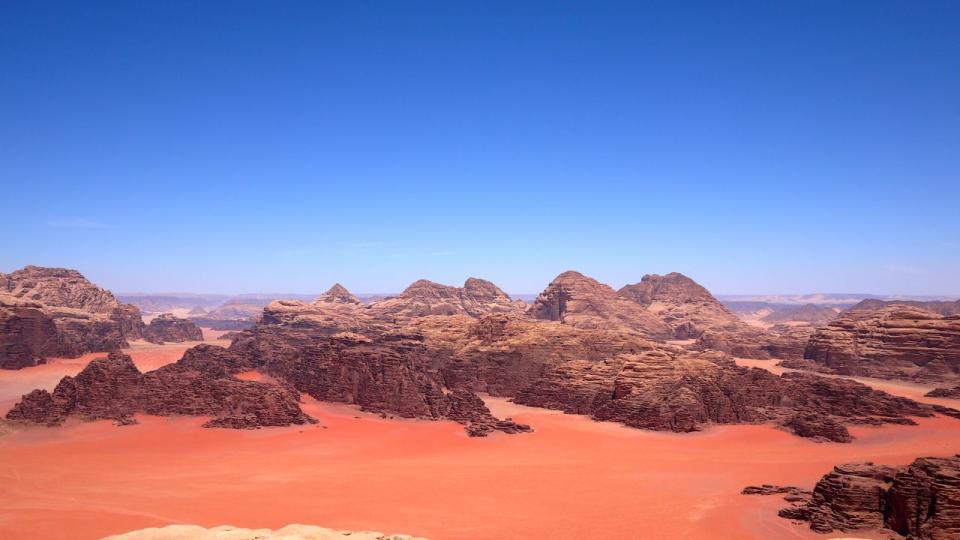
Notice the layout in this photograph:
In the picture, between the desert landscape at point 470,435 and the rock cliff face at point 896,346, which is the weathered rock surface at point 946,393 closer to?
the desert landscape at point 470,435

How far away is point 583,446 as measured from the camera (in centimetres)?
3269

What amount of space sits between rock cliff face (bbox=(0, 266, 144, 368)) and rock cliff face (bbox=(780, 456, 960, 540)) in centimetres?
6827

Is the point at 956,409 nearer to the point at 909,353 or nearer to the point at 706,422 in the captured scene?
the point at 909,353

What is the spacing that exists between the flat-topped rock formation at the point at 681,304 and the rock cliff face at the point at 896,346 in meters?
33.3

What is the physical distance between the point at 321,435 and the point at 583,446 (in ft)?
48.5

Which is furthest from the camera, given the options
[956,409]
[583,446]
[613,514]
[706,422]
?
[956,409]

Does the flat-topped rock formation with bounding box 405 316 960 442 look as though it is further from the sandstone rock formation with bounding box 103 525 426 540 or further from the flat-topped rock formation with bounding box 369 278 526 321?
the flat-topped rock formation with bounding box 369 278 526 321

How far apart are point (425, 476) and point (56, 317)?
2779 inches

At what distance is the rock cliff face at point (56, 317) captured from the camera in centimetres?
6124

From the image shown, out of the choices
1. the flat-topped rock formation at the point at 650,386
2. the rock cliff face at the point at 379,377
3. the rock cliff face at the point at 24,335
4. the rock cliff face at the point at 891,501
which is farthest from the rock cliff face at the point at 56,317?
the rock cliff face at the point at 891,501

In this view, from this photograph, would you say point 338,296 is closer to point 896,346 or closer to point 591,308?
point 591,308

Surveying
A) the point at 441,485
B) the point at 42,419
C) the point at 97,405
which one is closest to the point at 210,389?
the point at 97,405

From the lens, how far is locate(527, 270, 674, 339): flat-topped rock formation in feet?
295

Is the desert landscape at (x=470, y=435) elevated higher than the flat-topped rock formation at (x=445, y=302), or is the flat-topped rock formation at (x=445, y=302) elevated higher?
the flat-topped rock formation at (x=445, y=302)
